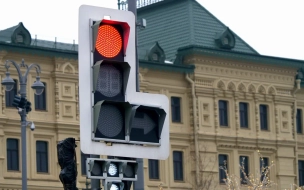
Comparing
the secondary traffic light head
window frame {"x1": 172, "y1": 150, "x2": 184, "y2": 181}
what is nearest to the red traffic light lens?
the secondary traffic light head

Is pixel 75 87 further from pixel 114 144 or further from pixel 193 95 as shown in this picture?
pixel 114 144

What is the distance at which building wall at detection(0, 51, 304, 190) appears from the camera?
42469 mm

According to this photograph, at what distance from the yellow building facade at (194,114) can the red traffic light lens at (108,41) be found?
115 feet

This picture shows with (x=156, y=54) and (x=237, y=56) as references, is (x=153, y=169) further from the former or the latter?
(x=237, y=56)

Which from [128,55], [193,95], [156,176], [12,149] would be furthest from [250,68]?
[128,55]

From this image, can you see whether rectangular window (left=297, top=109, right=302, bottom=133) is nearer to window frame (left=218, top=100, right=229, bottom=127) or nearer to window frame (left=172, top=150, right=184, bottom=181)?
window frame (left=218, top=100, right=229, bottom=127)

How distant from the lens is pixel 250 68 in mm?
49031

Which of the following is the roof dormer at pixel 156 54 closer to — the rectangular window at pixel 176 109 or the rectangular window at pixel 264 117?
the rectangular window at pixel 176 109

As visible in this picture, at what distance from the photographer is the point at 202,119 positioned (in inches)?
1864

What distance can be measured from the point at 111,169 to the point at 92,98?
57 cm

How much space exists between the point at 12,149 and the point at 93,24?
117 feet

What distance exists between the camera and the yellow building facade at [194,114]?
139 feet

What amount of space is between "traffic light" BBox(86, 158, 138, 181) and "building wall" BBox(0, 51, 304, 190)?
34.6 m

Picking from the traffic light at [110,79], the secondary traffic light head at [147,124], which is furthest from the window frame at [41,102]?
the traffic light at [110,79]
